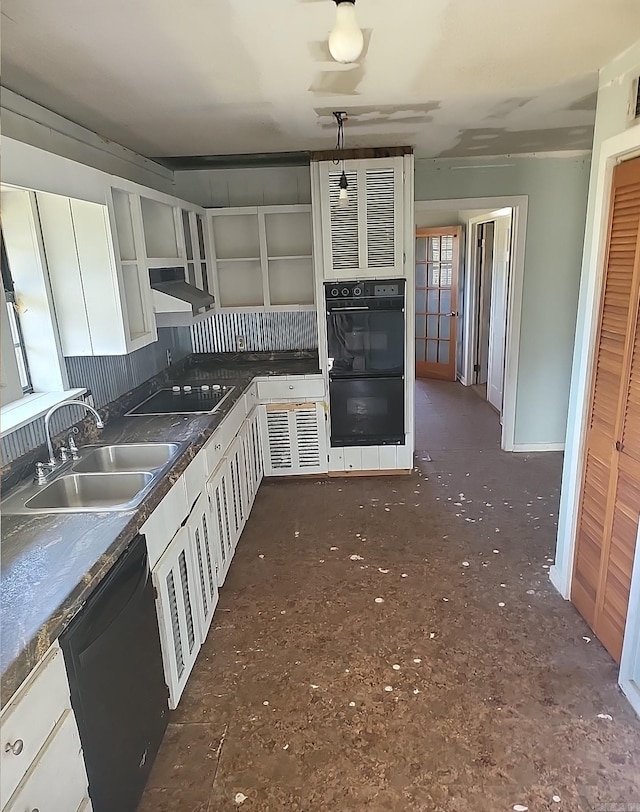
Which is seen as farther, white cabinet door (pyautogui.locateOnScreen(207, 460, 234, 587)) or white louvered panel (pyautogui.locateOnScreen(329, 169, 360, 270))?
white louvered panel (pyautogui.locateOnScreen(329, 169, 360, 270))

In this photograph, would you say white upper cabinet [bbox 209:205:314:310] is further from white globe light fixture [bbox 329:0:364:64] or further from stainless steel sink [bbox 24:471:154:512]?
white globe light fixture [bbox 329:0:364:64]

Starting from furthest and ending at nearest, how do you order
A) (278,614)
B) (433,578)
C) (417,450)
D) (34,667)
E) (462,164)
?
(417,450)
(462,164)
(433,578)
(278,614)
(34,667)

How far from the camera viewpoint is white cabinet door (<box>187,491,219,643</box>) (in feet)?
7.86

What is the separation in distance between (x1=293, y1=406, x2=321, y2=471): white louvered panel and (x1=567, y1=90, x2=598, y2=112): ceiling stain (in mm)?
2417

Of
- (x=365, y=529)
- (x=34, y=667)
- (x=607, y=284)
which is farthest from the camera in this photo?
(x=365, y=529)

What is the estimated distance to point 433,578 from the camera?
115 inches

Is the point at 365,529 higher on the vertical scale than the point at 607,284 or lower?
lower

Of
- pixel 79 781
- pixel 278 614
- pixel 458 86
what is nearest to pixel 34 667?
pixel 79 781

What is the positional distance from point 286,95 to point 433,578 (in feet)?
8.10

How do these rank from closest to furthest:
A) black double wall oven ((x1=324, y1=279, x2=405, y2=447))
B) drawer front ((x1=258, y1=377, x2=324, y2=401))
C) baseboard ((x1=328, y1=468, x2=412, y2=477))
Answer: black double wall oven ((x1=324, y1=279, x2=405, y2=447))
drawer front ((x1=258, y1=377, x2=324, y2=401))
baseboard ((x1=328, y1=468, x2=412, y2=477))

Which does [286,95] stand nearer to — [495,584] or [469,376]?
[495,584]

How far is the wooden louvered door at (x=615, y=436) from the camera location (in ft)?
6.77

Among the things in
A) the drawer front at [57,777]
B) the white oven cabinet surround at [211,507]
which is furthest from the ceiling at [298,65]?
the drawer front at [57,777]

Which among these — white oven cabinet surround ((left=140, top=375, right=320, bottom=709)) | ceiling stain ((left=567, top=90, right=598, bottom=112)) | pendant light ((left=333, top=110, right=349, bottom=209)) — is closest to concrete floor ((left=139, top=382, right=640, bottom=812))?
white oven cabinet surround ((left=140, top=375, right=320, bottom=709))
